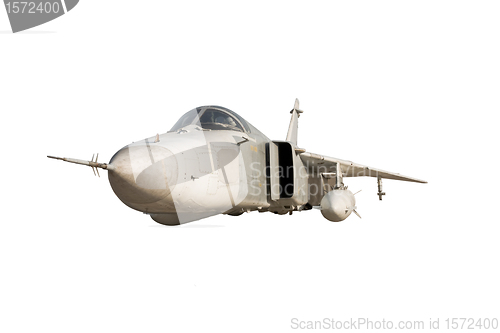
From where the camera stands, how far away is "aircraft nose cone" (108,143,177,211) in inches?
212

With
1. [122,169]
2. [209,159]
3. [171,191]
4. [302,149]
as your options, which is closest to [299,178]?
[302,149]

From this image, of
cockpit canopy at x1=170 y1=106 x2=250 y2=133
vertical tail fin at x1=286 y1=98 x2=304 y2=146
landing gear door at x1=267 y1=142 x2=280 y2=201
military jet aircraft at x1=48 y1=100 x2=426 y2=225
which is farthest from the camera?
vertical tail fin at x1=286 y1=98 x2=304 y2=146

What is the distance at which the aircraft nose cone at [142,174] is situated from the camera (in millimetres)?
5383

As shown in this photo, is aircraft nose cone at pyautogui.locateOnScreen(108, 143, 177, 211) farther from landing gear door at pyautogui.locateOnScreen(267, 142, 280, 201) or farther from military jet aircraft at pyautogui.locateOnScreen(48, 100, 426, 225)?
landing gear door at pyautogui.locateOnScreen(267, 142, 280, 201)

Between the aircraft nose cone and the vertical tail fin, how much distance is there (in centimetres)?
892

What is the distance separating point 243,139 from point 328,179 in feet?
14.4

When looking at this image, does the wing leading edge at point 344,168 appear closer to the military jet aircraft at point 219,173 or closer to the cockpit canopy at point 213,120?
the military jet aircraft at point 219,173

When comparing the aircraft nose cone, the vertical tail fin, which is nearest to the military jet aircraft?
the aircraft nose cone

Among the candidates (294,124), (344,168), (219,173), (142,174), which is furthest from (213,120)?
(294,124)

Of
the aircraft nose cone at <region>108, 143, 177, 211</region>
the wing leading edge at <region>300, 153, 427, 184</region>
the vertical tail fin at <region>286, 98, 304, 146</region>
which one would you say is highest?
the aircraft nose cone at <region>108, 143, 177, 211</region>

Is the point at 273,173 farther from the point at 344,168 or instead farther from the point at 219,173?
the point at 344,168

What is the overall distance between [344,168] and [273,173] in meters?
3.26

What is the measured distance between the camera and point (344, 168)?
465 inches

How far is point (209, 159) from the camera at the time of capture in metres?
6.97
